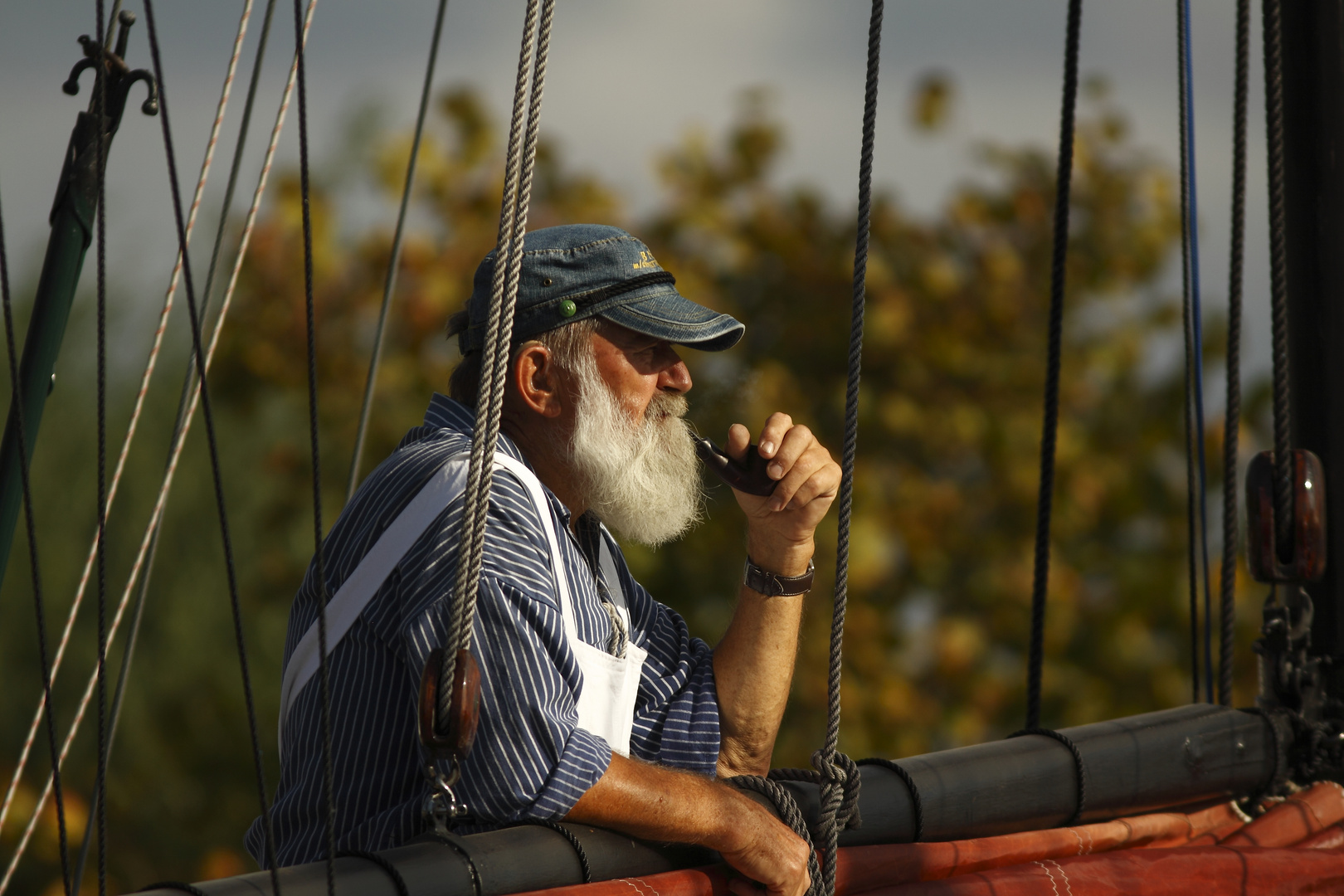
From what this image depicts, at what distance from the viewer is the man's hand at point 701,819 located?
1418 millimetres

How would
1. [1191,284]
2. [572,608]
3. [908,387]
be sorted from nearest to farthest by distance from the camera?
[572,608], [1191,284], [908,387]

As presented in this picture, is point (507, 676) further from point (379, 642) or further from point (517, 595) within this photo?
point (379, 642)

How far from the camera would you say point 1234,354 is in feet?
7.93

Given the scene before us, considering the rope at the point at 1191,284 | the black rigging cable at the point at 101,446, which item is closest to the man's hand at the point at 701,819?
the black rigging cable at the point at 101,446

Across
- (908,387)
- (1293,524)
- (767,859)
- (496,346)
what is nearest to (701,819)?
(767,859)

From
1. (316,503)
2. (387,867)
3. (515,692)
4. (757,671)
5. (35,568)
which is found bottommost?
(757,671)

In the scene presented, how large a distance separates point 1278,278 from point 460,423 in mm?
1426

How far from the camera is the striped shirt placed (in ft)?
4.53

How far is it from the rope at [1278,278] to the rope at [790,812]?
106cm

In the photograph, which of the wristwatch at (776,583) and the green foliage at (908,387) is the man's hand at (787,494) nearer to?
the wristwatch at (776,583)

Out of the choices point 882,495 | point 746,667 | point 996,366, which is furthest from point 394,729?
point 996,366

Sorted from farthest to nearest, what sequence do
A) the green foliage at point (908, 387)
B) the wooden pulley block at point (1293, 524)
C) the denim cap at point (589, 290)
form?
1. the green foliage at point (908, 387)
2. the wooden pulley block at point (1293, 524)
3. the denim cap at point (589, 290)

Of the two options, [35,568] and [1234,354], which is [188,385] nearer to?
[35,568]

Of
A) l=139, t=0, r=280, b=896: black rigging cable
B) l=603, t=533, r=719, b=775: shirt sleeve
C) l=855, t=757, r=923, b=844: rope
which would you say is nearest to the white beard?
l=603, t=533, r=719, b=775: shirt sleeve
